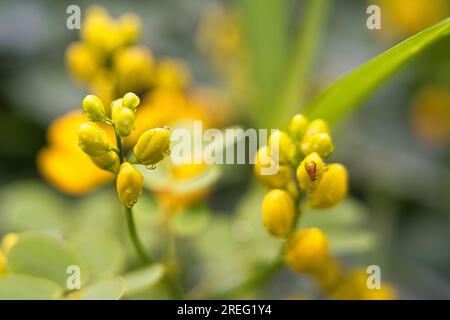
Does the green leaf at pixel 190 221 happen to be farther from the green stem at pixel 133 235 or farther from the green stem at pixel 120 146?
the green stem at pixel 120 146

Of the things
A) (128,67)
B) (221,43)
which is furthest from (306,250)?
(221,43)

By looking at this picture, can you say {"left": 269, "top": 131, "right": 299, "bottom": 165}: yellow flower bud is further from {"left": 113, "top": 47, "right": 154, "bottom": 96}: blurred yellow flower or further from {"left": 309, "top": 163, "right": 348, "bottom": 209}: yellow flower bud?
{"left": 113, "top": 47, "right": 154, "bottom": 96}: blurred yellow flower

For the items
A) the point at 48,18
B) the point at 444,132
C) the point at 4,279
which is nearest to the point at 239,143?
the point at 4,279

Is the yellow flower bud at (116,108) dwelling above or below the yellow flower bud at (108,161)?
above

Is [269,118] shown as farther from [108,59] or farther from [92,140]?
[92,140]

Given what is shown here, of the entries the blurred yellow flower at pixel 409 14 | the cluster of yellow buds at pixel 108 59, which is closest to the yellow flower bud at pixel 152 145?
the cluster of yellow buds at pixel 108 59
